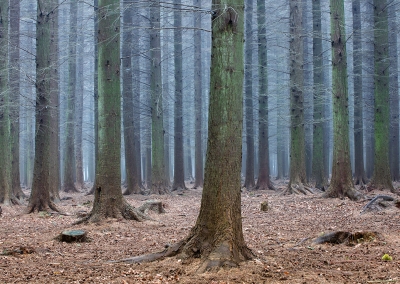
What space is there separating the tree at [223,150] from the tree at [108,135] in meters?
4.81

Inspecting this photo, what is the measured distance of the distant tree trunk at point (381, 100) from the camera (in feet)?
49.8

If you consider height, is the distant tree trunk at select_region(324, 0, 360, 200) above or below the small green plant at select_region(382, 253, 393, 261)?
above

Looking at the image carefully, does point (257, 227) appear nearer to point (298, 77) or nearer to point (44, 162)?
point (44, 162)

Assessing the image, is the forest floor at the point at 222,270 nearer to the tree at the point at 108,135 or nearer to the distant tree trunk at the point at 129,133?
the tree at the point at 108,135

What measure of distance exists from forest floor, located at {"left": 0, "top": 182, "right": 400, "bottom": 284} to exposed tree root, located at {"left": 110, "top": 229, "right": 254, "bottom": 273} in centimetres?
12

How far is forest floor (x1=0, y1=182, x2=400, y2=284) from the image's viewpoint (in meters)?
5.32

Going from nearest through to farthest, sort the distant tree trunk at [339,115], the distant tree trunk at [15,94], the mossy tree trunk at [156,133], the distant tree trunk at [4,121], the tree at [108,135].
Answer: the tree at [108,135] < the distant tree trunk at [339,115] < the distant tree trunk at [4,121] < the distant tree trunk at [15,94] < the mossy tree trunk at [156,133]

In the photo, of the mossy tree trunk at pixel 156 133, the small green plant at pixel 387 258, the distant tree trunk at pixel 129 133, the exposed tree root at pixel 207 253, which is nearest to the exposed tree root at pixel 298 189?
the mossy tree trunk at pixel 156 133

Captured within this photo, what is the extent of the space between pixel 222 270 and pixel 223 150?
57.2 inches

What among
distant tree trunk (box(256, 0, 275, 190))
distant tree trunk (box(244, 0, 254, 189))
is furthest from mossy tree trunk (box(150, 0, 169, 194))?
distant tree trunk (box(256, 0, 275, 190))

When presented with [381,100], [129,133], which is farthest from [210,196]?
[129,133]

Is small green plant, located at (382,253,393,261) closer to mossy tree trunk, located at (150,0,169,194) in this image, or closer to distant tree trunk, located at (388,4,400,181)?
mossy tree trunk, located at (150,0,169,194)

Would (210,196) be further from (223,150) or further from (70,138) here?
(70,138)

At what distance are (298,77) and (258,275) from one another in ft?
43.7
